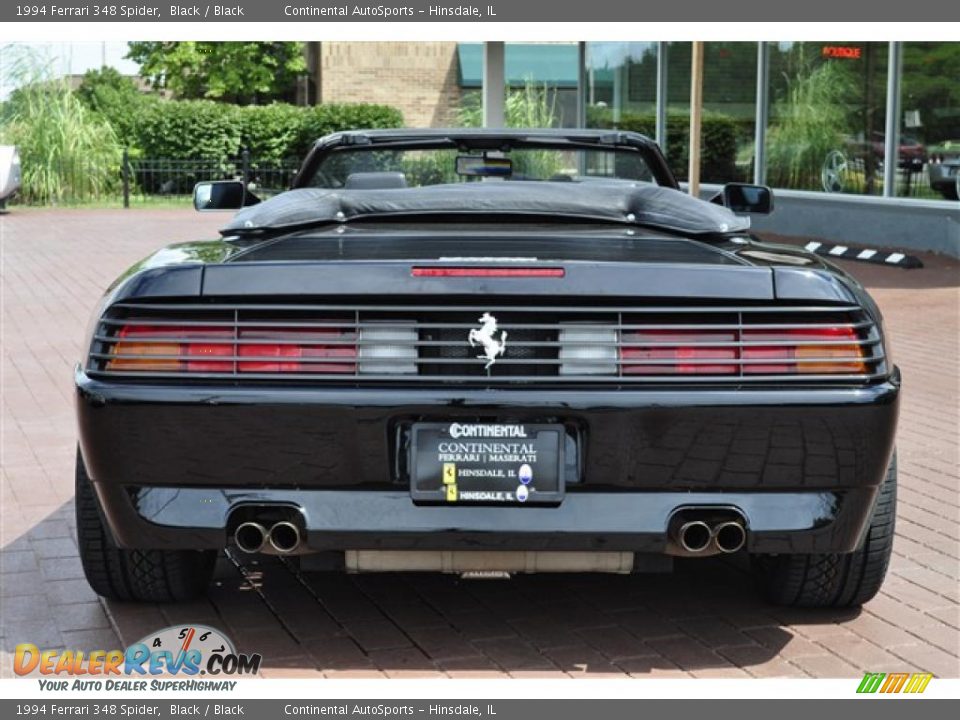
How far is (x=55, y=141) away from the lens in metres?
26.0

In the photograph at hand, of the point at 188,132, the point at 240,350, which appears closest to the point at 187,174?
the point at 188,132

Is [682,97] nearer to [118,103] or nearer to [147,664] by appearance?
[118,103]

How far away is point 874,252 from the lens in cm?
1547

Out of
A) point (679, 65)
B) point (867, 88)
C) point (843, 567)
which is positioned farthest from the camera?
point (679, 65)

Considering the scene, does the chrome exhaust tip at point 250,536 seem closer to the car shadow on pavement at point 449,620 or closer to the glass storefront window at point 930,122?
the car shadow on pavement at point 449,620

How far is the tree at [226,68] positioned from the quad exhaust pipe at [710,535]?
117 feet

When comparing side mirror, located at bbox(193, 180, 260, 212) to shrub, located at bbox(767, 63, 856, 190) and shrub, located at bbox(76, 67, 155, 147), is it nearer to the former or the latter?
shrub, located at bbox(767, 63, 856, 190)

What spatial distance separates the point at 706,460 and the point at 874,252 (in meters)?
12.5

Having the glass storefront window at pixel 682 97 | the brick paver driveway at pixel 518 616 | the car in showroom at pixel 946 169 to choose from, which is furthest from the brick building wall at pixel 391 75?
the brick paver driveway at pixel 518 616

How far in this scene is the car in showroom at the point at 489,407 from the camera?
3.59m

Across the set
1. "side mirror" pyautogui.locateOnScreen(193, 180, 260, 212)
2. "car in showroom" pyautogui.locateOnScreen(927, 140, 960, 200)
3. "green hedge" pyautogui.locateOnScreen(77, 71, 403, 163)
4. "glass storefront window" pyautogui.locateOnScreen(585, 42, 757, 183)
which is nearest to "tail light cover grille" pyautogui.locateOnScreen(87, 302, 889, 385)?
"side mirror" pyautogui.locateOnScreen(193, 180, 260, 212)

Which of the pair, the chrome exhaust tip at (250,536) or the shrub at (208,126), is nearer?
the chrome exhaust tip at (250,536)

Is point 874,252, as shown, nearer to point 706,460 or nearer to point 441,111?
point 706,460

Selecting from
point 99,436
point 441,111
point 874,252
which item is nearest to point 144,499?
point 99,436
